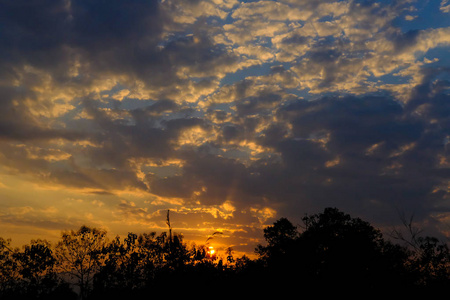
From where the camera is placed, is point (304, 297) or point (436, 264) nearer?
point (304, 297)

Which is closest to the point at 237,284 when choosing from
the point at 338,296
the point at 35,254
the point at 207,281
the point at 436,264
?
the point at 207,281

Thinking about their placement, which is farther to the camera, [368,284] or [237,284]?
[368,284]

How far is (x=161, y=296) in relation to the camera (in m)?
37.6

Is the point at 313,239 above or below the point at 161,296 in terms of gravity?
above

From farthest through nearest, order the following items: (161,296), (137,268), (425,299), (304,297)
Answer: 1. (137,268)
2. (304,297)
3. (161,296)
4. (425,299)

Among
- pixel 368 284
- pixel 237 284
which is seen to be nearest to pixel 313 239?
pixel 368 284

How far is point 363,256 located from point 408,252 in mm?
6933

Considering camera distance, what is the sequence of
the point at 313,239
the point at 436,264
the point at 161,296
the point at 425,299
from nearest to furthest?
the point at 425,299
the point at 161,296
the point at 436,264
the point at 313,239

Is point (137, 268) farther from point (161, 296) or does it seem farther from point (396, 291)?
point (396, 291)

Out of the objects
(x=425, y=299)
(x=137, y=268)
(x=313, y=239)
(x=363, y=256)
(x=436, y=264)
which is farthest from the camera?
(x=137, y=268)

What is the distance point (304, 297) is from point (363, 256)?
15.6m

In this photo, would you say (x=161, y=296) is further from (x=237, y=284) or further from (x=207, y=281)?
(x=237, y=284)

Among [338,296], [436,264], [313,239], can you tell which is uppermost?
[313,239]

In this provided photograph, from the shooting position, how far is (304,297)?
40562 millimetres
